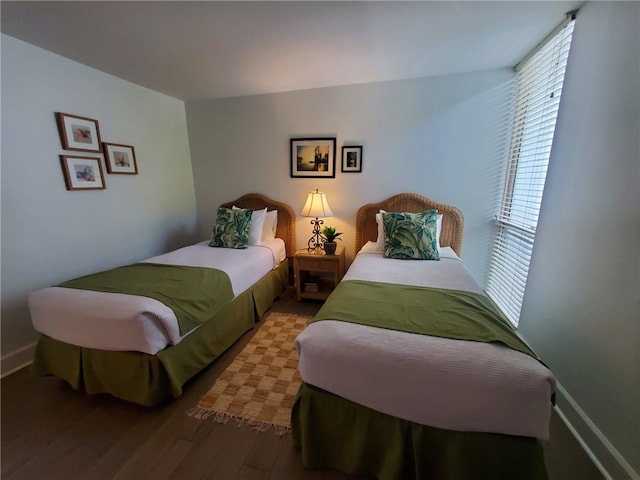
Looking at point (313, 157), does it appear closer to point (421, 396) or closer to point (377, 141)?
point (377, 141)

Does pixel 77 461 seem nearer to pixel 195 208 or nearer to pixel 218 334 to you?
pixel 218 334

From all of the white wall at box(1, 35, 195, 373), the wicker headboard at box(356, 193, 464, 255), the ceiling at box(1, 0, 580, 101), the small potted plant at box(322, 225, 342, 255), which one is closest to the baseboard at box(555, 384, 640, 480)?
the wicker headboard at box(356, 193, 464, 255)

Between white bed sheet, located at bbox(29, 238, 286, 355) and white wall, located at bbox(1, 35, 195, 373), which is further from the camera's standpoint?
white wall, located at bbox(1, 35, 195, 373)

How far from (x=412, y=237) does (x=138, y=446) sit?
2340 mm

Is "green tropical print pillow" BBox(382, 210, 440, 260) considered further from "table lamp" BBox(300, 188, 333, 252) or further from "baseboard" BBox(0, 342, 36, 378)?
A: "baseboard" BBox(0, 342, 36, 378)

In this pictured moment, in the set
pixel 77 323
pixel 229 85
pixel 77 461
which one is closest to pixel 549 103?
pixel 229 85

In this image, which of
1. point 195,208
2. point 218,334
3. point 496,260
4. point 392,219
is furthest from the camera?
point 195,208

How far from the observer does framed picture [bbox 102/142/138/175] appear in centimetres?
246

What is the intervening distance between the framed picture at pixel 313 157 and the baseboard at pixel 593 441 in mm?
2636

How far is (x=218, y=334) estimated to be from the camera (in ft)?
6.50

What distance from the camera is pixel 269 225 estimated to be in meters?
3.11

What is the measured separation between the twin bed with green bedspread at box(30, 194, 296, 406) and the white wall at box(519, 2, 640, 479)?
2257 mm

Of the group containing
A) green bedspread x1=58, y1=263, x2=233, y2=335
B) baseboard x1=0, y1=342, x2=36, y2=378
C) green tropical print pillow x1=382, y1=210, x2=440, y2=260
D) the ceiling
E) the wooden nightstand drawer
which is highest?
the ceiling

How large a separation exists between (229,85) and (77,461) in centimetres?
311
